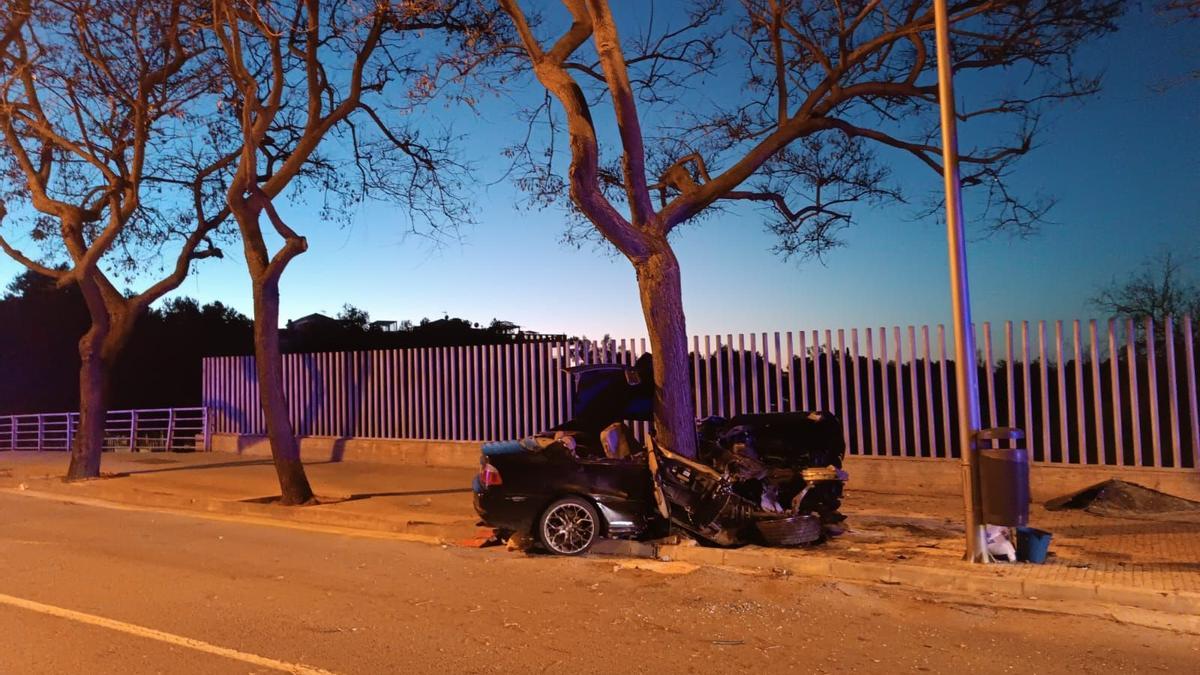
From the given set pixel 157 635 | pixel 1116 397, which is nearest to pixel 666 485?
pixel 157 635

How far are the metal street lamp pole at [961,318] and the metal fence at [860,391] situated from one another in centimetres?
426

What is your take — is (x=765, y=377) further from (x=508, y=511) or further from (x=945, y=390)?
(x=508, y=511)

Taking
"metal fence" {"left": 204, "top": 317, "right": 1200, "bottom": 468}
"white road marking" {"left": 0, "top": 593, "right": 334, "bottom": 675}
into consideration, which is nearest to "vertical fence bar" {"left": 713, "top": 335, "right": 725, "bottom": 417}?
"metal fence" {"left": 204, "top": 317, "right": 1200, "bottom": 468}

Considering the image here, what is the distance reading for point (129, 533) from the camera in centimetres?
1045

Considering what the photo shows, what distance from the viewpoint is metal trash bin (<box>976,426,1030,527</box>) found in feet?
23.7

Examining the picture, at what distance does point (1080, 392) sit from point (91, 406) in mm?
16092

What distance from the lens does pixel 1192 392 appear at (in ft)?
33.7

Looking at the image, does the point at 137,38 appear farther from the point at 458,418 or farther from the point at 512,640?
the point at 512,640

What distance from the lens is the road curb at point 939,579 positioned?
633 centimetres

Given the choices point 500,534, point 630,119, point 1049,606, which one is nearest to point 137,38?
point 630,119

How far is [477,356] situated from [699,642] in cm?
1225

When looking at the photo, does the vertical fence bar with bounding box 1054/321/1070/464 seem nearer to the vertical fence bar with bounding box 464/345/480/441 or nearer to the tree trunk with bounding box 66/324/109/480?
the vertical fence bar with bounding box 464/345/480/441

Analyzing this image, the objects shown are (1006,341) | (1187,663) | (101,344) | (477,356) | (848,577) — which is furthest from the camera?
(477,356)

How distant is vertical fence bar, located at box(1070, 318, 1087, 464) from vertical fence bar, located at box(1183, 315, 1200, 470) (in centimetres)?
111
